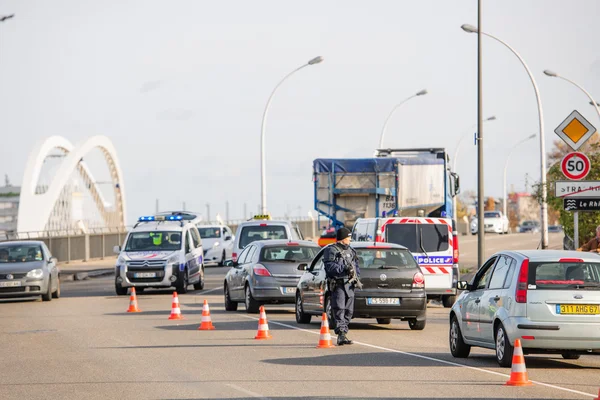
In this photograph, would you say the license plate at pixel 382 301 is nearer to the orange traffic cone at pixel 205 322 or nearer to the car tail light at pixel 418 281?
the car tail light at pixel 418 281

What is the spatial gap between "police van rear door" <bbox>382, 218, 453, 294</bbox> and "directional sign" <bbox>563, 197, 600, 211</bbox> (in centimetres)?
505

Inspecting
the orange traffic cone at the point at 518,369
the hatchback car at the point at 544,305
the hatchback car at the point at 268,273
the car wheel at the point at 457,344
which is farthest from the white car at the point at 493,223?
the orange traffic cone at the point at 518,369

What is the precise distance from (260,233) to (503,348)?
19602 mm

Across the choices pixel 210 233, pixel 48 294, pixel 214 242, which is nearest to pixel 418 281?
pixel 48 294

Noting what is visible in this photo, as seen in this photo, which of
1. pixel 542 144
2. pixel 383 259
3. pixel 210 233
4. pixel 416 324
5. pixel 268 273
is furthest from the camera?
pixel 210 233

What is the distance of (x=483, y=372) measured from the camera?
13.8 metres

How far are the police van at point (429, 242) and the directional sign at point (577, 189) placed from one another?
5223 millimetres

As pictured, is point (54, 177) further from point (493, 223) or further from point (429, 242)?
point (429, 242)

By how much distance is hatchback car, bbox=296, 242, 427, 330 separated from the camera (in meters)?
19.7

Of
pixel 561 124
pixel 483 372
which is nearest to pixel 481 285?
pixel 483 372

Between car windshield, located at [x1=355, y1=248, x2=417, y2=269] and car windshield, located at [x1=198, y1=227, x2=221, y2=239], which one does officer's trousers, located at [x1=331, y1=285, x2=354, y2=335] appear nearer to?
car windshield, located at [x1=355, y1=248, x2=417, y2=269]

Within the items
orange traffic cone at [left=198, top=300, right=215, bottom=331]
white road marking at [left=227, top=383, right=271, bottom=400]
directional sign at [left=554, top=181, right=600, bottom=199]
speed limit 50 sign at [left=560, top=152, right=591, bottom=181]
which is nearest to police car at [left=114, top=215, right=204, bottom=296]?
orange traffic cone at [left=198, top=300, right=215, bottom=331]

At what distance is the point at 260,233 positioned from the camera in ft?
110

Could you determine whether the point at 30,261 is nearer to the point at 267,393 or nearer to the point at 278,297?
the point at 278,297
